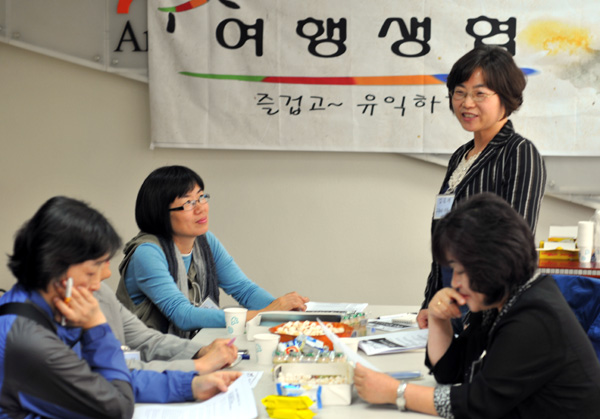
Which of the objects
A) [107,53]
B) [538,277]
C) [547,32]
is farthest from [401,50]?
[538,277]

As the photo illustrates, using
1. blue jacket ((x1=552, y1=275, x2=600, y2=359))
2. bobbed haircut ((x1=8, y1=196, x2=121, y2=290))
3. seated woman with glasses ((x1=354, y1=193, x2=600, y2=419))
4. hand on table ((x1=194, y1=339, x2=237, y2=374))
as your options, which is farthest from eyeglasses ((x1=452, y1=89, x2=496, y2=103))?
bobbed haircut ((x1=8, y1=196, x2=121, y2=290))

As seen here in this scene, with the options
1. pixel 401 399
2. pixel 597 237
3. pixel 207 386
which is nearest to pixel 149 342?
pixel 207 386

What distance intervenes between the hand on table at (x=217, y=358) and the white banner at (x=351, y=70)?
83.6 inches

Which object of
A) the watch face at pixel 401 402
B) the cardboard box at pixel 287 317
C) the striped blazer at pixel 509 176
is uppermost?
the striped blazer at pixel 509 176

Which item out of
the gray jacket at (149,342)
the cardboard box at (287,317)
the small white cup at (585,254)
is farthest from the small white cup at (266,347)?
the small white cup at (585,254)

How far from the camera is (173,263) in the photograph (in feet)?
7.98

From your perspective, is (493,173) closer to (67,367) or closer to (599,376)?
(599,376)

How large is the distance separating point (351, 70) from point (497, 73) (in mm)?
1618

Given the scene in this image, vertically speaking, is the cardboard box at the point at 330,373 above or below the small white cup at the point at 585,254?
below

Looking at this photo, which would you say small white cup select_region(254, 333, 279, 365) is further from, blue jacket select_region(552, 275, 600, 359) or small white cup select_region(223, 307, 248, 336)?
blue jacket select_region(552, 275, 600, 359)

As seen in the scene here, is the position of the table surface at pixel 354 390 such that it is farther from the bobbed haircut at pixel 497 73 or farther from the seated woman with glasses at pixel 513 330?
the bobbed haircut at pixel 497 73

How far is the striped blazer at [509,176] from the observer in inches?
80.7

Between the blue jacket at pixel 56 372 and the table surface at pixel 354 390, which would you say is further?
the table surface at pixel 354 390

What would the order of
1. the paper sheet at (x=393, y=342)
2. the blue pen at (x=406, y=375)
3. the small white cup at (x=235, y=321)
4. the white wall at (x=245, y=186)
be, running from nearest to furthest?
the blue pen at (x=406, y=375), the paper sheet at (x=393, y=342), the small white cup at (x=235, y=321), the white wall at (x=245, y=186)
